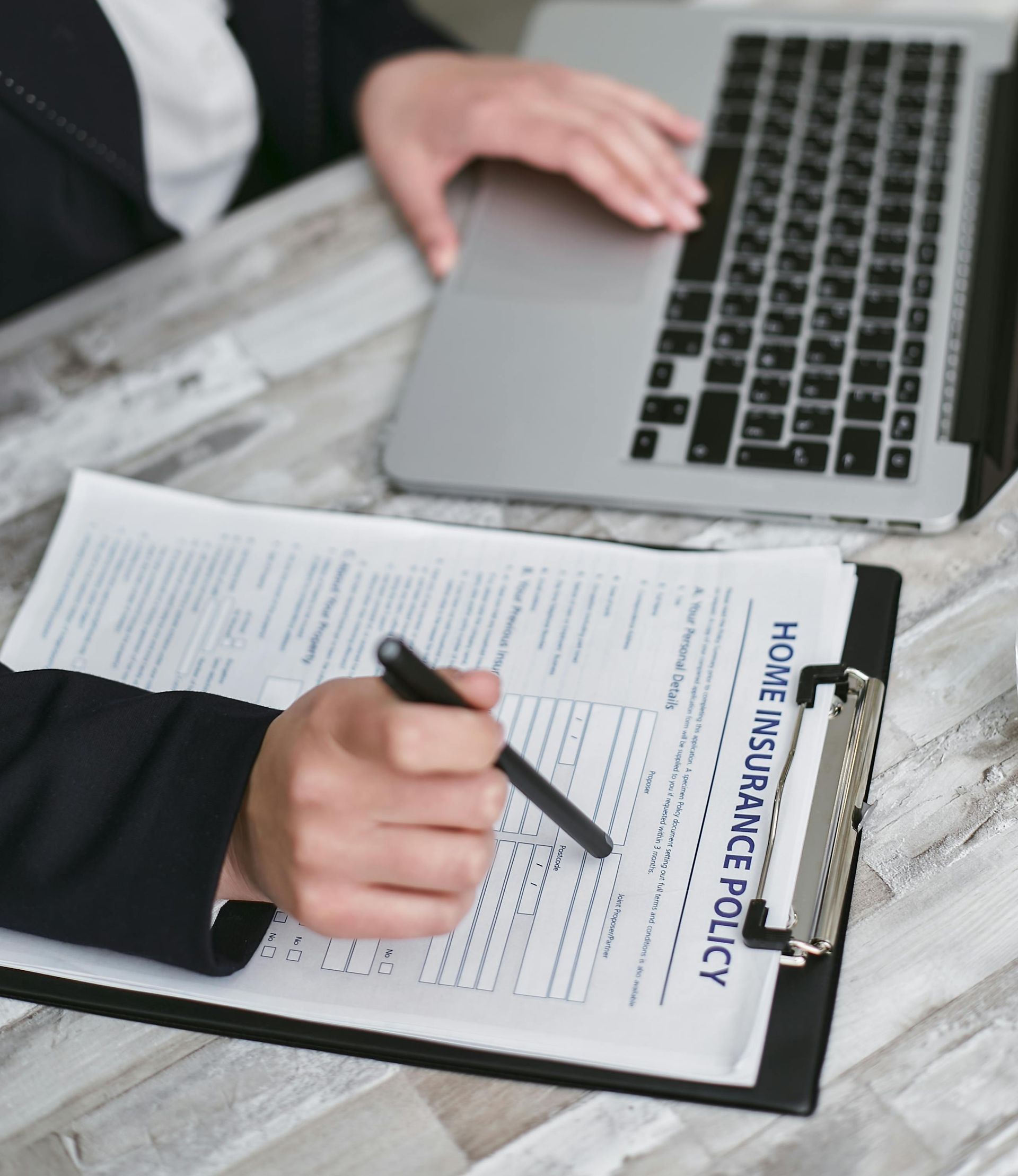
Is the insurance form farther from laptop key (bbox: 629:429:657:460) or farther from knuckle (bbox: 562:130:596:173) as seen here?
knuckle (bbox: 562:130:596:173)

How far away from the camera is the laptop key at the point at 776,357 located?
25.9 inches

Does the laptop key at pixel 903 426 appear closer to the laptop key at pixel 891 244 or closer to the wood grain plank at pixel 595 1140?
the laptop key at pixel 891 244

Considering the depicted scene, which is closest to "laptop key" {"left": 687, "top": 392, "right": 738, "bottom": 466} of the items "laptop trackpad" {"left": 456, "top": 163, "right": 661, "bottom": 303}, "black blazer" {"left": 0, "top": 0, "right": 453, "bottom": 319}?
"laptop trackpad" {"left": 456, "top": 163, "right": 661, "bottom": 303}

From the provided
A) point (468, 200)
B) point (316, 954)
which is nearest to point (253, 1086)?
point (316, 954)

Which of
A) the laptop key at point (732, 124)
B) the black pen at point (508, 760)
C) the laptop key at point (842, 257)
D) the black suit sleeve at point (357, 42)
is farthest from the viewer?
the black suit sleeve at point (357, 42)

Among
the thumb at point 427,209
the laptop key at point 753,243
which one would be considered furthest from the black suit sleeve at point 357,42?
the laptop key at point 753,243

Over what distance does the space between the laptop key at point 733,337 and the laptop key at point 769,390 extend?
0.09 feet

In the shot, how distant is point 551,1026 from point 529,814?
91mm

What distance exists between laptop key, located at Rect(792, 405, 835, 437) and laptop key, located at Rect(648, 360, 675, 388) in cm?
7

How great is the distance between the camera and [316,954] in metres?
0.50

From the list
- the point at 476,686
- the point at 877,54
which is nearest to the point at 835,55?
the point at 877,54

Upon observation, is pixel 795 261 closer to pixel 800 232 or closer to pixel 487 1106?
pixel 800 232

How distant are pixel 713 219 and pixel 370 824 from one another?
0.48m

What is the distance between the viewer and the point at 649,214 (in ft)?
2.45
